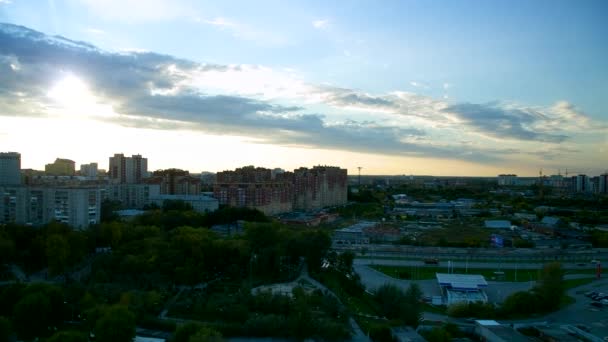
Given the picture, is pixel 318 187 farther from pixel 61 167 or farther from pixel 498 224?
pixel 61 167

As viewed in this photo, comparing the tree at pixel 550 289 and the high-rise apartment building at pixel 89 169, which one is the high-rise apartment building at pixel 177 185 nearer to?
the high-rise apartment building at pixel 89 169

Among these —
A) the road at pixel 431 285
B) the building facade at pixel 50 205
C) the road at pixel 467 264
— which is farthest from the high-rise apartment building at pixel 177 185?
the road at pixel 431 285

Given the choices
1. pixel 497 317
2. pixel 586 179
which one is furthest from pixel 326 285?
pixel 586 179

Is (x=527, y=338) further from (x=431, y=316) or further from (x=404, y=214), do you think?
(x=404, y=214)

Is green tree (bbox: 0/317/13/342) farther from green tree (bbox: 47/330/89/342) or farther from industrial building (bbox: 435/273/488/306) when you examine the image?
industrial building (bbox: 435/273/488/306)

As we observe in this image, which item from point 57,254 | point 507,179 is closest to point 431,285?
point 57,254

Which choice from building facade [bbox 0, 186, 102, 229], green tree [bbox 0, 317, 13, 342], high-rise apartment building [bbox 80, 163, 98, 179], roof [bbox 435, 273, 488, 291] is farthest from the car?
high-rise apartment building [bbox 80, 163, 98, 179]

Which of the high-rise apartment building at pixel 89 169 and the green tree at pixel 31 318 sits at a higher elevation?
the high-rise apartment building at pixel 89 169
